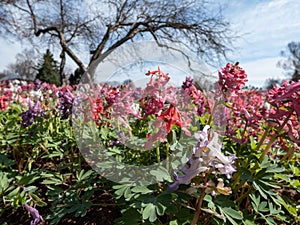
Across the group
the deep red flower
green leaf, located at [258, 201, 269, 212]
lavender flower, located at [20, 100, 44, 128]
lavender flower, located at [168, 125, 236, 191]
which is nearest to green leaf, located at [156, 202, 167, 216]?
lavender flower, located at [168, 125, 236, 191]

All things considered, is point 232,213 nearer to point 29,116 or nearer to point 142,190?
point 142,190

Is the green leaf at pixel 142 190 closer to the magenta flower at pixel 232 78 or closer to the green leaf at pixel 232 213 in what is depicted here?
the green leaf at pixel 232 213

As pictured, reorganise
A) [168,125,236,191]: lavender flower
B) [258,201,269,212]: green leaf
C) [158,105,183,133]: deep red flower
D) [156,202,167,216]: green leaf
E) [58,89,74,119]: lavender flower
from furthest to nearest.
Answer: [58,89,74,119]: lavender flower
[258,201,269,212]: green leaf
[158,105,183,133]: deep red flower
[156,202,167,216]: green leaf
[168,125,236,191]: lavender flower

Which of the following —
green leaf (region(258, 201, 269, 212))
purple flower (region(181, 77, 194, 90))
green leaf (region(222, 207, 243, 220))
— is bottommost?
green leaf (region(258, 201, 269, 212))

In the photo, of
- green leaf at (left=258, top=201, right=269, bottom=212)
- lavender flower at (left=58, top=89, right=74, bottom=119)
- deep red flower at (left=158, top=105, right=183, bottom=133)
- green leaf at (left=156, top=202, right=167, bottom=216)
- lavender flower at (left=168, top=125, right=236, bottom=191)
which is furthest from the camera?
lavender flower at (left=58, top=89, right=74, bottom=119)

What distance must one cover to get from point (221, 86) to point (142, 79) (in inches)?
18.5

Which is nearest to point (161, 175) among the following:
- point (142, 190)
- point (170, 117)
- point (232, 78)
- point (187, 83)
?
point (142, 190)

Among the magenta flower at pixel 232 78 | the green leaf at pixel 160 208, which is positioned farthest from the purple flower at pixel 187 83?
the green leaf at pixel 160 208

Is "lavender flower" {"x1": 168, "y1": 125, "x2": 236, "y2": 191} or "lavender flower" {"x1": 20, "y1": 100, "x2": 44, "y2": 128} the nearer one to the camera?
"lavender flower" {"x1": 168, "y1": 125, "x2": 236, "y2": 191}

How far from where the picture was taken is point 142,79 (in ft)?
4.91

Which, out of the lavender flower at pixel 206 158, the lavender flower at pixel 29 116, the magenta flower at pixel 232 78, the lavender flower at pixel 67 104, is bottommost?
the lavender flower at pixel 206 158

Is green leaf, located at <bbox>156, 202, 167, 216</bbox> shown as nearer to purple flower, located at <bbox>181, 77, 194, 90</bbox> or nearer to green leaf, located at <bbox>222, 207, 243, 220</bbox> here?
green leaf, located at <bbox>222, 207, 243, 220</bbox>

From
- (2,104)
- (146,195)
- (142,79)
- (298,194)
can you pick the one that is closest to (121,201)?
(146,195)

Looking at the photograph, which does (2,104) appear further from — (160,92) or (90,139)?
(160,92)
